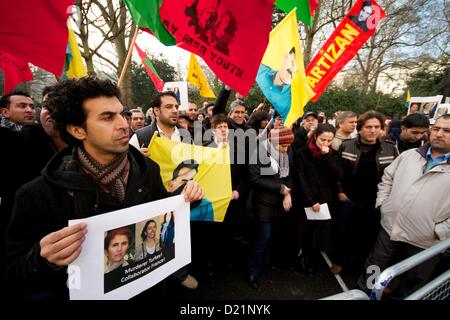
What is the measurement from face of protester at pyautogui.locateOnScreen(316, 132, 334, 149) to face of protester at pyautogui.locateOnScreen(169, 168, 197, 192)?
163 cm

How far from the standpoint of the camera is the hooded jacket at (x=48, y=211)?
3.89 ft

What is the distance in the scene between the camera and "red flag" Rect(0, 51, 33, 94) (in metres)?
3.03

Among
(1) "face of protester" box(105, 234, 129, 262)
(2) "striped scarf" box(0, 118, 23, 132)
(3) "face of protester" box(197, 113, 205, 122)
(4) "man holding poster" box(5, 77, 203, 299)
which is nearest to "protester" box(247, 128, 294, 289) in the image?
(4) "man holding poster" box(5, 77, 203, 299)

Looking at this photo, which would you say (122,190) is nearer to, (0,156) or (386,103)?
(0,156)

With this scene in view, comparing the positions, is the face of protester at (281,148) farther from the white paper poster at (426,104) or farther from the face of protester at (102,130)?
the white paper poster at (426,104)

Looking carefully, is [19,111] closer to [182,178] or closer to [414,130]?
[182,178]

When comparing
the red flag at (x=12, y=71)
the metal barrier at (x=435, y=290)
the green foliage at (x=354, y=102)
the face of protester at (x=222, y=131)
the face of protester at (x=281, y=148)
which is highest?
the green foliage at (x=354, y=102)

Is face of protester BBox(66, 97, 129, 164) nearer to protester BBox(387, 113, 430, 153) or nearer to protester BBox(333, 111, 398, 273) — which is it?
protester BBox(333, 111, 398, 273)

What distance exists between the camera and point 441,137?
97.2 inches

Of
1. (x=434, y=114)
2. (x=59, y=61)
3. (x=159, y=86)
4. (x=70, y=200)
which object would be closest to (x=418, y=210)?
(x=70, y=200)

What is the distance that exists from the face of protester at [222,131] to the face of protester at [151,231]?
2.06 meters

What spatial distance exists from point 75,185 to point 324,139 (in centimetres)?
271

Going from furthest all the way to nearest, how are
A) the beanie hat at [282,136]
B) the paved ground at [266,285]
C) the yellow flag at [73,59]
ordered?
1. the beanie hat at [282,136]
2. the paved ground at [266,285]
3. the yellow flag at [73,59]

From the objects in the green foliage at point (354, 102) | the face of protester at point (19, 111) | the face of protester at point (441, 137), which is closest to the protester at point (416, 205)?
the face of protester at point (441, 137)
